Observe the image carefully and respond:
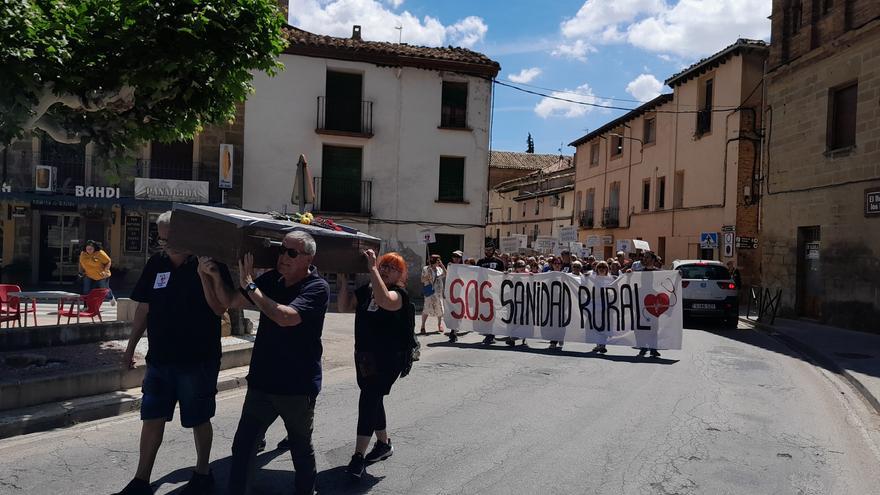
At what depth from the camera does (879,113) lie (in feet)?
52.7

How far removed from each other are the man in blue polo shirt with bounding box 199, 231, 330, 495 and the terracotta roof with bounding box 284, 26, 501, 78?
22593 millimetres

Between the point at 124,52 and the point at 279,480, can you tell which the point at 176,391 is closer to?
the point at 279,480

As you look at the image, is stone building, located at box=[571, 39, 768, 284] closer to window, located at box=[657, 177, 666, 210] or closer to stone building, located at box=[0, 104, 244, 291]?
window, located at box=[657, 177, 666, 210]

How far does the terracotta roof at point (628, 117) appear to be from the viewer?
3327cm

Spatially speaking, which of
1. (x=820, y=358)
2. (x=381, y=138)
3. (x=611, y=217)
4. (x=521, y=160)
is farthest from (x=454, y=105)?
(x=521, y=160)

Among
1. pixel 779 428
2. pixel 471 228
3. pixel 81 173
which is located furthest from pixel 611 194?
pixel 779 428

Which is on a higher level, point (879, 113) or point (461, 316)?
point (879, 113)

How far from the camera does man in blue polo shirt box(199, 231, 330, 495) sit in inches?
159

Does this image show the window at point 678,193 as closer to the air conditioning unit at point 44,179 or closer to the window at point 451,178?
the window at point 451,178

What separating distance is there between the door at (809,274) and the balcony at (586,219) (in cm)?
2314

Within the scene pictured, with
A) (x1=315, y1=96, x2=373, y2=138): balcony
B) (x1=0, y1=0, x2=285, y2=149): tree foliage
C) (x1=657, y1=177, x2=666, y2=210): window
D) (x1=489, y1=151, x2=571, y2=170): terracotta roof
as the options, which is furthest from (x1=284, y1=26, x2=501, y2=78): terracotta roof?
(x1=489, y1=151, x2=571, y2=170): terracotta roof

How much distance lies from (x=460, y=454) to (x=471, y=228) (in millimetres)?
21422

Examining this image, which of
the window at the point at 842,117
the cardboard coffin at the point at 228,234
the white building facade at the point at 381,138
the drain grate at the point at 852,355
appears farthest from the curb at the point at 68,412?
the white building facade at the point at 381,138

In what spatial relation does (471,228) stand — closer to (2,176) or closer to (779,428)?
(2,176)
